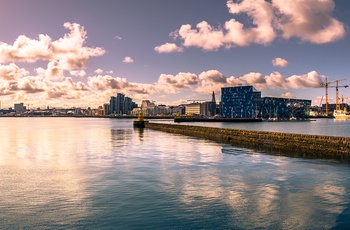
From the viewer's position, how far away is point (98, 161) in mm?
32625

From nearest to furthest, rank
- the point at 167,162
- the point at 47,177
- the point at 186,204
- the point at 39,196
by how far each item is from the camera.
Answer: the point at 186,204, the point at 39,196, the point at 47,177, the point at 167,162

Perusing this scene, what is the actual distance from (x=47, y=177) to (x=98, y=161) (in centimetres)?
886

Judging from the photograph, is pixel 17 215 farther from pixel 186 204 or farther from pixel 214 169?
pixel 214 169

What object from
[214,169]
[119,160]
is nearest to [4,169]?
[119,160]

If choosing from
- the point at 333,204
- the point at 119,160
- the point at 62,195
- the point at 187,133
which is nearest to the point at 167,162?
the point at 119,160

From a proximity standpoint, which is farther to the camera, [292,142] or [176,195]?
[292,142]

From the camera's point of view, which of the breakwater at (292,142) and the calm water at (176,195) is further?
the breakwater at (292,142)

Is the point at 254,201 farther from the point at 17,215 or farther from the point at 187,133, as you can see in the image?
the point at 187,133

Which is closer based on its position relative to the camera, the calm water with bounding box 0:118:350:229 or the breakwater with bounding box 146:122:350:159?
the calm water with bounding box 0:118:350:229

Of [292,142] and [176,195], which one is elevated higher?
[292,142]

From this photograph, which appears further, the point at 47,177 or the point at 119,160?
the point at 119,160

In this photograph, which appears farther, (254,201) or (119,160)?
(119,160)

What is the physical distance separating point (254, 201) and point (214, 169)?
10.5 metres

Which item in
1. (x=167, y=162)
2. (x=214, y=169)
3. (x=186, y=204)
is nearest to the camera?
(x=186, y=204)
